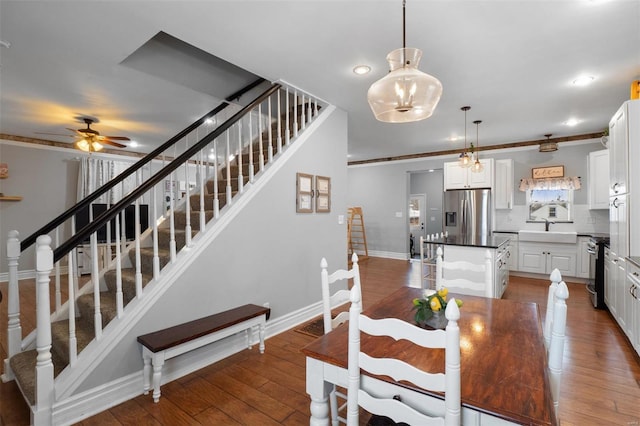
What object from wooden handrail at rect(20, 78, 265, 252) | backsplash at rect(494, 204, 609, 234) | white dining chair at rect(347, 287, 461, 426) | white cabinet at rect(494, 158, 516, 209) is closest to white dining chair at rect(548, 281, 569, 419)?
white dining chair at rect(347, 287, 461, 426)

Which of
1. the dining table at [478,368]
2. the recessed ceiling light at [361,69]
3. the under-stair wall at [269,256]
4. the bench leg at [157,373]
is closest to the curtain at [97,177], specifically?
the under-stair wall at [269,256]

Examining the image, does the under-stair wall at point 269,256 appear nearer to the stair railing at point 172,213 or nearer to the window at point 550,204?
the stair railing at point 172,213

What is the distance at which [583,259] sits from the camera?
5289 millimetres

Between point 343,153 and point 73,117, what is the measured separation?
422 cm

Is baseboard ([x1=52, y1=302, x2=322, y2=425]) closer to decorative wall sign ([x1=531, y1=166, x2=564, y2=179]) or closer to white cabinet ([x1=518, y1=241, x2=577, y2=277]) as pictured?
white cabinet ([x1=518, y1=241, x2=577, y2=277])

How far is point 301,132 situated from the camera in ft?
11.7

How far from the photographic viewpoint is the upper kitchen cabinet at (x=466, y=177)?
614cm

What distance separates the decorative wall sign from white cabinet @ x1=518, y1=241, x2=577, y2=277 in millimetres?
1397

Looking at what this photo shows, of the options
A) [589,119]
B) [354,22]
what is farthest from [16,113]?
[589,119]

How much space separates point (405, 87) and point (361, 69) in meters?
1.46

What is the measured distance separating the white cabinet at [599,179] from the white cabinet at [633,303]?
296 cm

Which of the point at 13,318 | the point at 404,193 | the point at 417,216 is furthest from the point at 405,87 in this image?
the point at 417,216

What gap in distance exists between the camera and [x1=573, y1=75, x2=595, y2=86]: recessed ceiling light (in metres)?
3.18

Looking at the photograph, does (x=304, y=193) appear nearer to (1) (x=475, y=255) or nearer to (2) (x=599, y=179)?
(1) (x=475, y=255)
